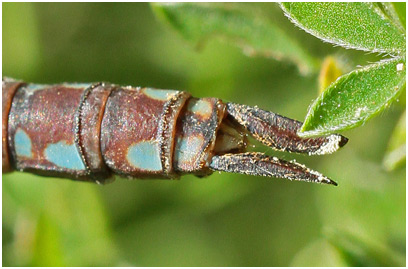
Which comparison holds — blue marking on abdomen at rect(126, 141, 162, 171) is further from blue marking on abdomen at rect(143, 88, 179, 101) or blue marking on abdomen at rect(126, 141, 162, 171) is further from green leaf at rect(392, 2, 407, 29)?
green leaf at rect(392, 2, 407, 29)

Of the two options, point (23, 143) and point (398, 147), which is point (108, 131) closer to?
point (23, 143)

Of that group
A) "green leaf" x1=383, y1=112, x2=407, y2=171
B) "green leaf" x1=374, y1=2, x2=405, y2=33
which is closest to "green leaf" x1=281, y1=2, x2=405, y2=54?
"green leaf" x1=374, y1=2, x2=405, y2=33

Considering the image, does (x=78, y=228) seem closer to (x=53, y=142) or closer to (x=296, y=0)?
(x=53, y=142)

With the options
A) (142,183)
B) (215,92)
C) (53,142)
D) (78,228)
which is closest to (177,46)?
(215,92)

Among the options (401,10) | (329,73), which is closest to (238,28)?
(329,73)

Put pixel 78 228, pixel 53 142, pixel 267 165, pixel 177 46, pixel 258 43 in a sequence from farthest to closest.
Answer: pixel 177 46
pixel 78 228
pixel 258 43
pixel 53 142
pixel 267 165

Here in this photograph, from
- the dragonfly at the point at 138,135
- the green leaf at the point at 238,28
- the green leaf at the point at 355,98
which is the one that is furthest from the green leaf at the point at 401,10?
the green leaf at the point at 238,28

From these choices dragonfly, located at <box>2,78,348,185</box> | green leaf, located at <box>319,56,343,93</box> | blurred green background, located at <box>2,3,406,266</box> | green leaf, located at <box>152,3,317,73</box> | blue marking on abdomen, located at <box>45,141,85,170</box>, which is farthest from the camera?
blurred green background, located at <box>2,3,406,266</box>
